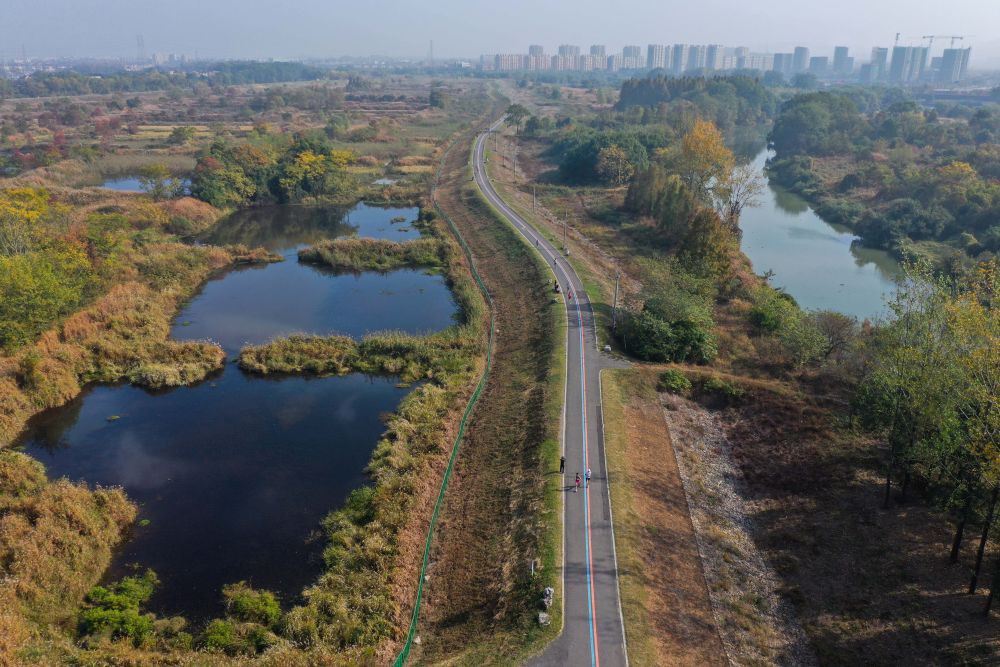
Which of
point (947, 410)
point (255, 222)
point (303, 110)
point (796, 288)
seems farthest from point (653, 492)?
point (303, 110)

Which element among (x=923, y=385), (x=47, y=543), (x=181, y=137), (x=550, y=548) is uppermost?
(x=181, y=137)

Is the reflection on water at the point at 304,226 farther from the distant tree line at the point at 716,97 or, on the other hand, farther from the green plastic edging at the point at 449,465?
the distant tree line at the point at 716,97

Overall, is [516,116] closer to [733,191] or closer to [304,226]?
[304,226]

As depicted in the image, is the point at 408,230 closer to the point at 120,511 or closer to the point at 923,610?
the point at 120,511

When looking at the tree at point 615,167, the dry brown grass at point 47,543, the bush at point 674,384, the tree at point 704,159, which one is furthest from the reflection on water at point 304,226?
the dry brown grass at point 47,543

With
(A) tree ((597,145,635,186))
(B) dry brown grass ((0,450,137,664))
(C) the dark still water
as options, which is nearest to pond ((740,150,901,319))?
(A) tree ((597,145,635,186))

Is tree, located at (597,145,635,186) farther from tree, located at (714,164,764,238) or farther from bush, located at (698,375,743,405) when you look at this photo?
bush, located at (698,375,743,405)

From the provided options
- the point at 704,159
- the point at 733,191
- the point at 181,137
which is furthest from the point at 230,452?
the point at 181,137
